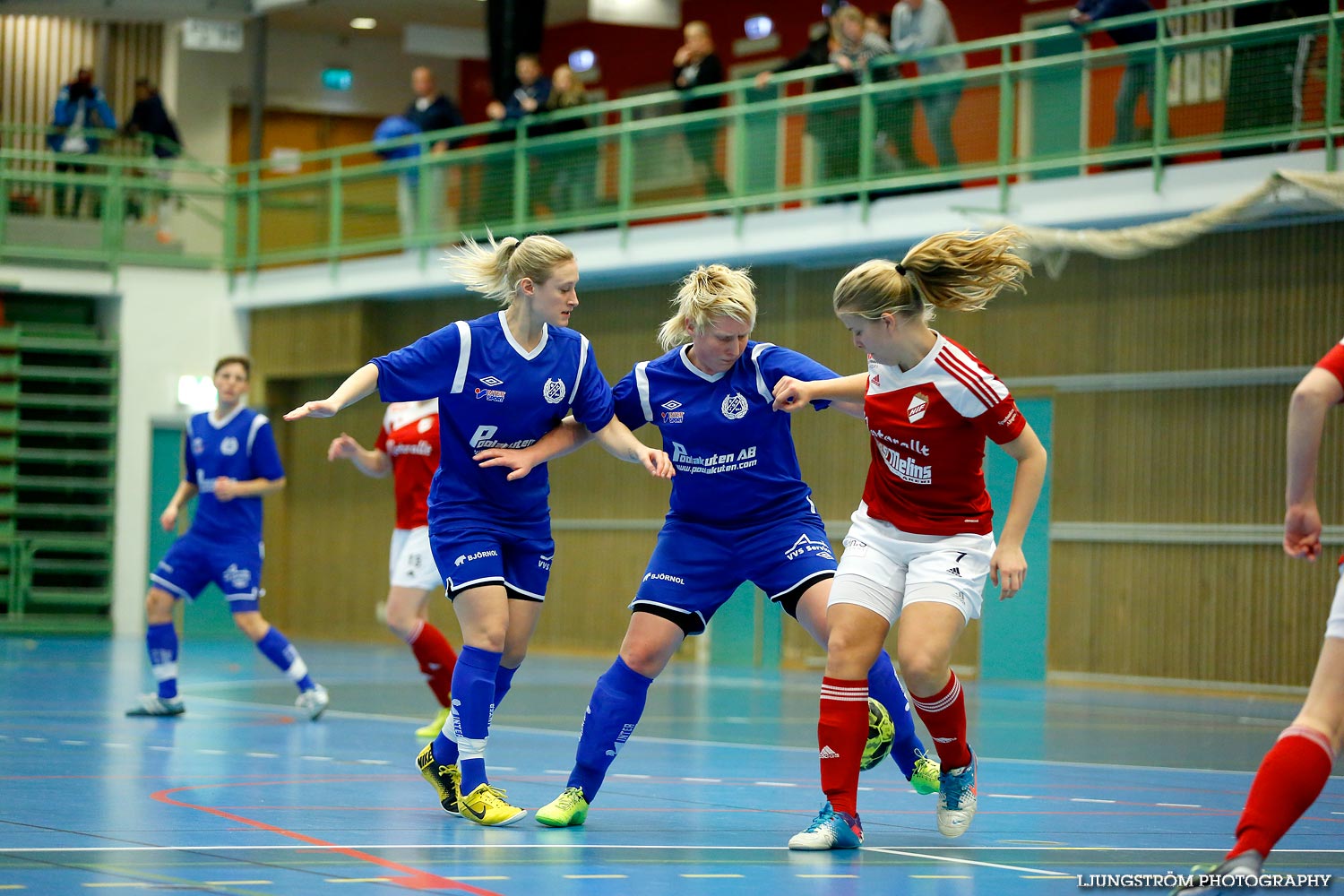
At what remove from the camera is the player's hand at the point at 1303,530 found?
13.7ft

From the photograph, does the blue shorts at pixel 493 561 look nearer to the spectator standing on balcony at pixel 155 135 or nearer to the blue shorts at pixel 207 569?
Result: the blue shorts at pixel 207 569

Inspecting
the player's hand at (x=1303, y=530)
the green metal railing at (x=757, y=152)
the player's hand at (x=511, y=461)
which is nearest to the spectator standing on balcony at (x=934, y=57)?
the green metal railing at (x=757, y=152)

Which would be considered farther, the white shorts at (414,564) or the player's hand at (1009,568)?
the white shorts at (414,564)

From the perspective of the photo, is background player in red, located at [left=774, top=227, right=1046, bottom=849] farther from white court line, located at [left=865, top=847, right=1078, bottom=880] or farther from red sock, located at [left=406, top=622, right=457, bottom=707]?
red sock, located at [left=406, top=622, right=457, bottom=707]

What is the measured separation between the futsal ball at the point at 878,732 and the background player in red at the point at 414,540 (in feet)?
12.1

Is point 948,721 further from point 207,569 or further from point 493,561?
point 207,569

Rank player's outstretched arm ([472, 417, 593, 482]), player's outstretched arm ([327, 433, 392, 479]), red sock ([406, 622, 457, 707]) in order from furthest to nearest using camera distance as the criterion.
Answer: red sock ([406, 622, 457, 707])
player's outstretched arm ([327, 433, 392, 479])
player's outstretched arm ([472, 417, 593, 482])

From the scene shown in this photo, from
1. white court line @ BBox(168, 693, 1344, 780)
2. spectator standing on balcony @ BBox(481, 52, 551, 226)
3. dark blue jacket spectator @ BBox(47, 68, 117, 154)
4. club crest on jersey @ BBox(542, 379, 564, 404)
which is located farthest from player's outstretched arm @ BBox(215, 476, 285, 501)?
dark blue jacket spectator @ BBox(47, 68, 117, 154)

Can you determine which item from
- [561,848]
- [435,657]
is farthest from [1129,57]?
[561,848]

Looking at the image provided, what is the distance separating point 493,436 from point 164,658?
506 centimetres

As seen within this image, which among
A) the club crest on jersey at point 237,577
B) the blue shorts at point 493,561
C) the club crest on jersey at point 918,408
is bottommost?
the club crest on jersey at point 237,577

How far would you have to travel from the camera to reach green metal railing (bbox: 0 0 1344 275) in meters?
13.3

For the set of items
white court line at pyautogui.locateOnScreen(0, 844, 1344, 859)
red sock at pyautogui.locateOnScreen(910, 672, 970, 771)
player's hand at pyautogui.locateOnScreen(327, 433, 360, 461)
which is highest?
player's hand at pyautogui.locateOnScreen(327, 433, 360, 461)

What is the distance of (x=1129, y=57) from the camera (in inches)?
536
